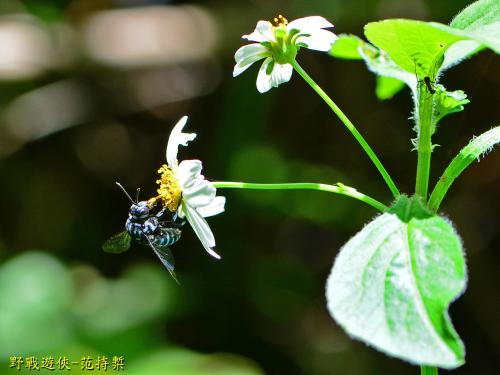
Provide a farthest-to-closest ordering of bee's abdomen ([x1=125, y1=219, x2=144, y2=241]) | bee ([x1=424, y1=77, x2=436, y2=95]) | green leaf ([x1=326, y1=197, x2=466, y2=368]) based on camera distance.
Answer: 1. bee's abdomen ([x1=125, y1=219, x2=144, y2=241])
2. bee ([x1=424, y1=77, x2=436, y2=95])
3. green leaf ([x1=326, y1=197, x2=466, y2=368])

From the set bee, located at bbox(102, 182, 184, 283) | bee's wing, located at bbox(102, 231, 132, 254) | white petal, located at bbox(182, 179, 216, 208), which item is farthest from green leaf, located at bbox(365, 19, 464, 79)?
bee's wing, located at bbox(102, 231, 132, 254)

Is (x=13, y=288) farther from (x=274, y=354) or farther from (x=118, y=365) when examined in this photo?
(x=274, y=354)

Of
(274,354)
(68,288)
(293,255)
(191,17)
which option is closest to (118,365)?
(68,288)

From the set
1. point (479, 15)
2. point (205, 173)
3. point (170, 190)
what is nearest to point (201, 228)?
point (170, 190)

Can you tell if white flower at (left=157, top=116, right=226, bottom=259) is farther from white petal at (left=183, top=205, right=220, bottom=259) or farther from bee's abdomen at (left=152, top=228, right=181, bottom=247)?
bee's abdomen at (left=152, top=228, right=181, bottom=247)

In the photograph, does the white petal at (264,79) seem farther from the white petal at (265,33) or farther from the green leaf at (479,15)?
the green leaf at (479,15)

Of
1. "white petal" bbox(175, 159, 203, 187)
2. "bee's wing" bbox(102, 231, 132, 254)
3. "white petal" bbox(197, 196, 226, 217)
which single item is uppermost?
"white petal" bbox(175, 159, 203, 187)

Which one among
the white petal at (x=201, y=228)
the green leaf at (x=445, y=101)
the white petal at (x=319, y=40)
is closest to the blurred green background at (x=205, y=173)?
the white petal at (x=201, y=228)

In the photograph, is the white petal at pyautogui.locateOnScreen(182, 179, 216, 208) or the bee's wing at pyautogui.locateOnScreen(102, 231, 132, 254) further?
the bee's wing at pyautogui.locateOnScreen(102, 231, 132, 254)
